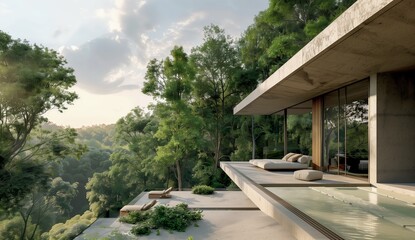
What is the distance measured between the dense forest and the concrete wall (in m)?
10.1

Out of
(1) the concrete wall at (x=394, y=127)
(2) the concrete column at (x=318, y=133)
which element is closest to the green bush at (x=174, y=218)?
(2) the concrete column at (x=318, y=133)

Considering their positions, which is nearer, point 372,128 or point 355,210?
point 355,210

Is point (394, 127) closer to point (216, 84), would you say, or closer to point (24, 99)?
point (24, 99)

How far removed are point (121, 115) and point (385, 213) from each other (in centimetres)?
2715

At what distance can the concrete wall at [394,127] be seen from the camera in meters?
7.27

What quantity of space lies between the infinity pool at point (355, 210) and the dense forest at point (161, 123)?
10.9m

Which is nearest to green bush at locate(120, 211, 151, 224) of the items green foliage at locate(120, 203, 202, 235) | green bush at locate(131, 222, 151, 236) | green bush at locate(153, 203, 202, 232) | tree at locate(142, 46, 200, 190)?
green foliage at locate(120, 203, 202, 235)

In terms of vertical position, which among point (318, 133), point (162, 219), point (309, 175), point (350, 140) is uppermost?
point (318, 133)

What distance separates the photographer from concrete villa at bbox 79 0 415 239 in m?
4.23

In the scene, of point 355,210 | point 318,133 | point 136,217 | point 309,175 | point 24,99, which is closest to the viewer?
point 355,210

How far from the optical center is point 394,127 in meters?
7.31

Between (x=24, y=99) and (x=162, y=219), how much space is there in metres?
13.8

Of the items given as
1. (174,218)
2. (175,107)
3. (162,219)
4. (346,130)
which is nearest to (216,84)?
(175,107)

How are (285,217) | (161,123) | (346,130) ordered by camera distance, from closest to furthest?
1. (285,217)
2. (346,130)
3. (161,123)
